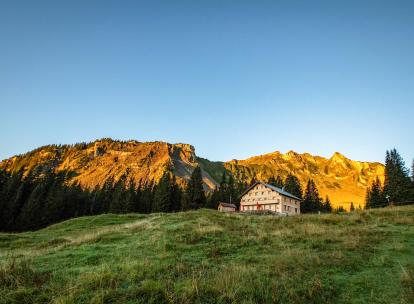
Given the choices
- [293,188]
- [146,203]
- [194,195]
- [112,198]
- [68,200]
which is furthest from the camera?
[293,188]

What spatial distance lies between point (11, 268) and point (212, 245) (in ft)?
27.6

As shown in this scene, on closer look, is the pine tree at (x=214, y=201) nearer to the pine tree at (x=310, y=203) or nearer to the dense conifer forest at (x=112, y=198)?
the dense conifer forest at (x=112, y=198)

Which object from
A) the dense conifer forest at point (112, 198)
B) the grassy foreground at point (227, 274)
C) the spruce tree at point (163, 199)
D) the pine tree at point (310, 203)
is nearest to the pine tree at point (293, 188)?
the dense conifer forest at point (112, 198)

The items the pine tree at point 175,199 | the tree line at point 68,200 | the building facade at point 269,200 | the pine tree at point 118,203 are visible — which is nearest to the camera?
the tree line at point 68,200

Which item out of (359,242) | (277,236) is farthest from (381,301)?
(277,236)

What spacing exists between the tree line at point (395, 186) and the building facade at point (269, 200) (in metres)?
23.4

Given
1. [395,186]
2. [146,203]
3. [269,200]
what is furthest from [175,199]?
[395,186]

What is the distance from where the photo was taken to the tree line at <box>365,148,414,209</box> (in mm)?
65625

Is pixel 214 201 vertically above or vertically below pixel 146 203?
above

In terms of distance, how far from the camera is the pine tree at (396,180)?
66.0m

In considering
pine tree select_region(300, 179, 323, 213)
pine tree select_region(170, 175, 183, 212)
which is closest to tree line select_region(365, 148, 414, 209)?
pine tree select_region(300, 179, 323, 213)

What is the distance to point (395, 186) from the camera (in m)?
67.6

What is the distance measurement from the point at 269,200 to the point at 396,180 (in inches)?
1329

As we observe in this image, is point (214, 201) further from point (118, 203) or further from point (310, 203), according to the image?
point (310, 203)
